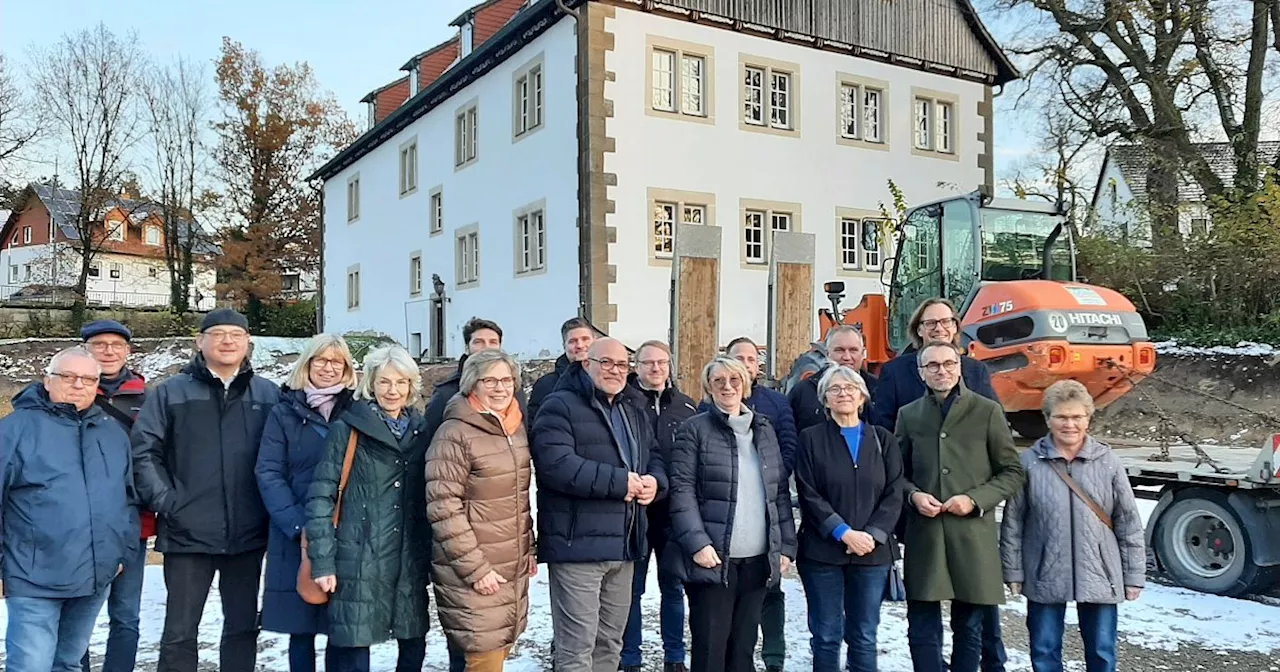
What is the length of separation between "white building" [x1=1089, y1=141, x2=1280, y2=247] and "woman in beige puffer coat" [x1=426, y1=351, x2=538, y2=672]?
50.8 ft

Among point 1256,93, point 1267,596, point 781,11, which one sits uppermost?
point 781,11

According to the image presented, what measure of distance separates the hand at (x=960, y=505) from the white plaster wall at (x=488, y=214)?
1420 centimetres

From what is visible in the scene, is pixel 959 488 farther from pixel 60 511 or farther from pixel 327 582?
pixel 60 511

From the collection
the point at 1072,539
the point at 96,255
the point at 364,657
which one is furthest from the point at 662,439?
the point at 96,255

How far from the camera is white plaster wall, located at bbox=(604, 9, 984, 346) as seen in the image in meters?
18.3

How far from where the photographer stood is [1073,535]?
4.52 m

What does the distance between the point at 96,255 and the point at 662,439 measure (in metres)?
39.8

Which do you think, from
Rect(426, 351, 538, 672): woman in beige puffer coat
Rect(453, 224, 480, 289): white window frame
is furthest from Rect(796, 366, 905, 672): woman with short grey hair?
Rect(453, 224, 480, 289): white window frame

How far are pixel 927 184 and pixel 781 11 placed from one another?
4.95 meters

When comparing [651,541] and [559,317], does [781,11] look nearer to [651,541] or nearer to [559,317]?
[559,317]

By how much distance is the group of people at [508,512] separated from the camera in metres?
4.19

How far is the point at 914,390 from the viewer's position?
5.23 m

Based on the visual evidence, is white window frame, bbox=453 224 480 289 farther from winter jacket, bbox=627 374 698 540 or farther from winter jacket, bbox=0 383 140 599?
winter jacket, bbox=0 383 140 599

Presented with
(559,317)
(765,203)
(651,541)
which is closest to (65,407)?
(651,541)
